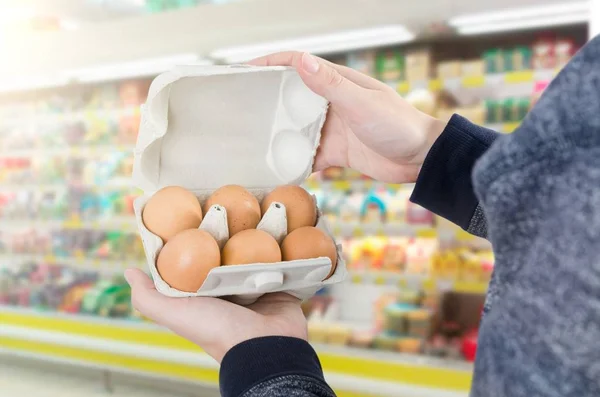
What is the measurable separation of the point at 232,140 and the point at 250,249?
1.06 ft

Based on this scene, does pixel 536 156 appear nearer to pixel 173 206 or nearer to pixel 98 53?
pixel 173 206

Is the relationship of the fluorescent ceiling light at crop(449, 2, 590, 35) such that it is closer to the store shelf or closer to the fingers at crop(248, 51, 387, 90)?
the fingers at crop(248, 51, 387, 90)

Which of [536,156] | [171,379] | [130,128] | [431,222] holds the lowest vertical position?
[171,379]

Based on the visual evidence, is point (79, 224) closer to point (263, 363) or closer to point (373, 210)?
point (373, 210)

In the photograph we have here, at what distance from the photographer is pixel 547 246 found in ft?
1.07

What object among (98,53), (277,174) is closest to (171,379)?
(98,53)

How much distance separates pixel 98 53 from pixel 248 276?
257cm

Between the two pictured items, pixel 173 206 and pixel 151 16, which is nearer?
pixel 173 206

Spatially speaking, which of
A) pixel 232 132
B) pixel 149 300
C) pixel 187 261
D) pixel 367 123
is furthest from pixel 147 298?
pixel 367 123

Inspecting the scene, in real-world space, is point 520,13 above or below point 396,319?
above

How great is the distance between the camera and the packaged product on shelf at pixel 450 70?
244cm

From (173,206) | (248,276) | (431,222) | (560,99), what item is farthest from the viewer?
(431,222)

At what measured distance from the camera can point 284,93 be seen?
1.17 metres

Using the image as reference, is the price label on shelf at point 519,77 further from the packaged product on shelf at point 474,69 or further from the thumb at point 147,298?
the thumb at point 147,298
